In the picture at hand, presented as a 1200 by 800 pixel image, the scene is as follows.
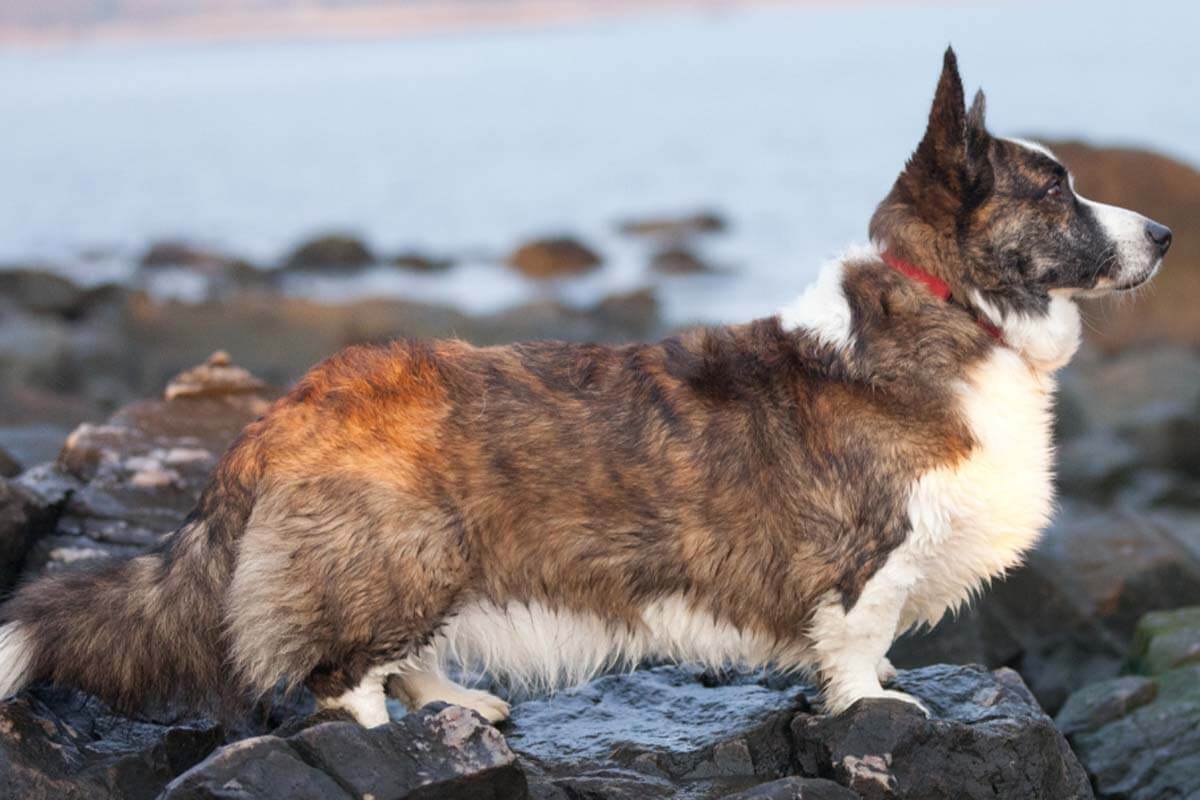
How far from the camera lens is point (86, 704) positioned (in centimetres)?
509

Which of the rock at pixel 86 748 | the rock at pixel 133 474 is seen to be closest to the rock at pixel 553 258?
the rock at pixel 133 474

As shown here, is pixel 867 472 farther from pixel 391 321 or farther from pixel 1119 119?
pixel 1119 119

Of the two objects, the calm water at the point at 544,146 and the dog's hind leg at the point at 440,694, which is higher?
the calm water at the point at 544,146

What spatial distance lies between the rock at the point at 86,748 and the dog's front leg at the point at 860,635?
Result: 6.81ft

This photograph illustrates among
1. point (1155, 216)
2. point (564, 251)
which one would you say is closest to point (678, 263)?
point (564, 251)

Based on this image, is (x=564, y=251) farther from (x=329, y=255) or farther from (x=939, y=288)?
(x=939, y=288)

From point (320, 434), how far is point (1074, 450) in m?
8.39

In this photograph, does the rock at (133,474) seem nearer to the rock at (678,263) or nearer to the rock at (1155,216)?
the rock at (1155,216)

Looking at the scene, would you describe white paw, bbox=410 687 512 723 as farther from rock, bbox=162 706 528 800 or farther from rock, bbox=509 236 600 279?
rock, bbox=509 236 600 279

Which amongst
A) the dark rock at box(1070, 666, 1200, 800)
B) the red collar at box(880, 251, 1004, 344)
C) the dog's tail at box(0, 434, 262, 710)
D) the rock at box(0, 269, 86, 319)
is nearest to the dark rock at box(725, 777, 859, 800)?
the red collar at box(880, 251, 1004, 344)

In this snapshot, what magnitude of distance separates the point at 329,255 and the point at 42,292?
6.23 m

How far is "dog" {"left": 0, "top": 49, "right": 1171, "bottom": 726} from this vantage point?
477cm

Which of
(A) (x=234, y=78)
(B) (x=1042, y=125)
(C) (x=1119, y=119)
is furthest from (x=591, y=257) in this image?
(A) (x=234, y=78)

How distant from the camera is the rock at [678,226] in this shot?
84.1 feet
